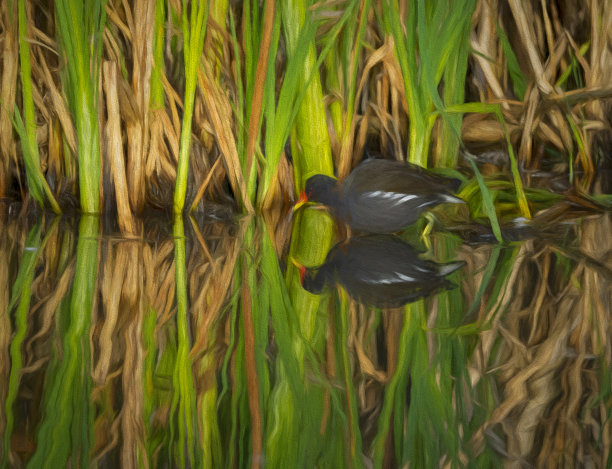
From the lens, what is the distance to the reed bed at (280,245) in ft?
1.09

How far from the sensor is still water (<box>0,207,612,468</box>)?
309mm

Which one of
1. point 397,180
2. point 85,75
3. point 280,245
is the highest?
point 85,75

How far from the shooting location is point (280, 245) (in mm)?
921

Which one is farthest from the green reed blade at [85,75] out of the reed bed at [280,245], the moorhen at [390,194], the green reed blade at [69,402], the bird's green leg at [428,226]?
the green reed blade at [69,402]

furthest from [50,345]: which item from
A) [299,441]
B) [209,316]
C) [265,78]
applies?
[265,78]

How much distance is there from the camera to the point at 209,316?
521mm

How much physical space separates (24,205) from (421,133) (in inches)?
33.6

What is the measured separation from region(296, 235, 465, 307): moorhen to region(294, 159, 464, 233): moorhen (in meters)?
0.14

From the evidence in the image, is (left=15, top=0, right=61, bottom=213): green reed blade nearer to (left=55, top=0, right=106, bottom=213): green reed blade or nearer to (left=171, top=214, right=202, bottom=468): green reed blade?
(left=55, top=0, right=106, bottom=213): green reed blade

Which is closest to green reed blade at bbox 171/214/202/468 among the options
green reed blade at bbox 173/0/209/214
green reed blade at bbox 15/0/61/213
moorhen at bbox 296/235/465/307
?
moorhen at bbox 296/235/465/307

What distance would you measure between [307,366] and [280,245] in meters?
0.52

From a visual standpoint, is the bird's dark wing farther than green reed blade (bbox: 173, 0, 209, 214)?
No

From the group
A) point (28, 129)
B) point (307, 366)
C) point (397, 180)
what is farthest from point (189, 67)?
point (307, 366)

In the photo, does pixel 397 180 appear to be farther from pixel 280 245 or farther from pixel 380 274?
pixel 380 274
